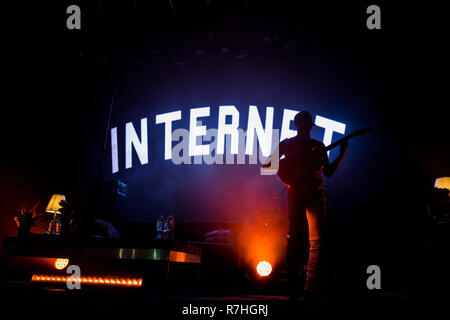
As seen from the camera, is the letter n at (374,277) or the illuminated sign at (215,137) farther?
the illuminated sign at (215,137)

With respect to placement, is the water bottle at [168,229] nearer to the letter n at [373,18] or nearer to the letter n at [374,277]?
the letter n at [374,277]

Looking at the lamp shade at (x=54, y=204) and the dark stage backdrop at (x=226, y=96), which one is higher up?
the dark stage backdrop at (x=226, y=96)

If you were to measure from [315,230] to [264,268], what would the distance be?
6.06 ft

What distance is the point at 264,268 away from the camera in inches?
167

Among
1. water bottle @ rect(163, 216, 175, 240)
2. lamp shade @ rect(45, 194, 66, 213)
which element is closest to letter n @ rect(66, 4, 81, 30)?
lamp shade @ rect(45, 194, 66, 213)

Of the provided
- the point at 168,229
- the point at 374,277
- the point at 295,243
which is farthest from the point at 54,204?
the point at 374,277

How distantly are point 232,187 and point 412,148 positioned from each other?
352 cm

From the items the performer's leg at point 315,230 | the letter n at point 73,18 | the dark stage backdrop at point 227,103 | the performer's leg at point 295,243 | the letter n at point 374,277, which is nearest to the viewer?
the performer's leg at point 295,243

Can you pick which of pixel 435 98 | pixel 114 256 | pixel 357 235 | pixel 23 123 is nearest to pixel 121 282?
pixel 114 256

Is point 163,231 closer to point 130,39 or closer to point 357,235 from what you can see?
point 357,235

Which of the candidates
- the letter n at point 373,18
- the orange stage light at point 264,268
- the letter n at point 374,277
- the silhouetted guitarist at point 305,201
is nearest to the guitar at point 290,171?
the silhouetted guitarist at point 305,201

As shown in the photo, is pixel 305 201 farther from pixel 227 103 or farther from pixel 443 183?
pixel 227 103

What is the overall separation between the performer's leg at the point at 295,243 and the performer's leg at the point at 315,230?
99 mm

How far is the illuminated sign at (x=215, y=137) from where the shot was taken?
6.48 metres
